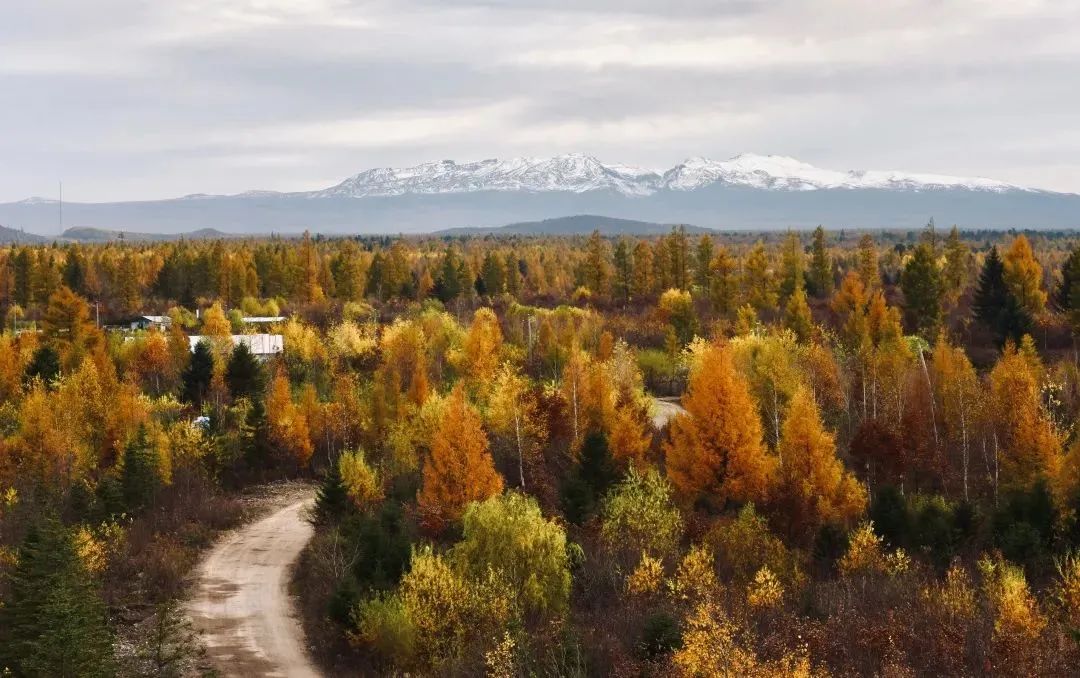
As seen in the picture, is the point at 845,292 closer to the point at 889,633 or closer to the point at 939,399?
the point at 939,399

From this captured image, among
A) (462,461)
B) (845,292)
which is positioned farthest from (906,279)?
(462,461)

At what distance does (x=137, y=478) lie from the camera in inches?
1966

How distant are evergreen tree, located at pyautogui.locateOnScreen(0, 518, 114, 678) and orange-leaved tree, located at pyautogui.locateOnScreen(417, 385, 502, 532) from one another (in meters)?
14.8

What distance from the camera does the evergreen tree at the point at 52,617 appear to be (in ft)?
89.0

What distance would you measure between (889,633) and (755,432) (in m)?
17.5

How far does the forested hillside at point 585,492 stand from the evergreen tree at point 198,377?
0.21m

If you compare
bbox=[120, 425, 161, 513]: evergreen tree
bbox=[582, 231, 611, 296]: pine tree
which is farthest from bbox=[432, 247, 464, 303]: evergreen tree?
bbox=[120, 425, 161, 513]: evergreen tree

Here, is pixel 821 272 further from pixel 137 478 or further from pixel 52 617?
pixel 52 617

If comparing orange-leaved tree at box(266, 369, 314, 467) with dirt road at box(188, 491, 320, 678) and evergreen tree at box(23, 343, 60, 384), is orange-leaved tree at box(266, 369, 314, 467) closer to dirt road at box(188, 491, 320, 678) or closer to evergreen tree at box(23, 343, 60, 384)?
dirt road at box(188, 491, 320, 678)

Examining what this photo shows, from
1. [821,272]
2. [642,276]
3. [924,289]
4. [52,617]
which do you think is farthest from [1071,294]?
[52,617]

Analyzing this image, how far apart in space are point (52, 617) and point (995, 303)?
249ft

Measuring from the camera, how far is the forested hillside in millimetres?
30141

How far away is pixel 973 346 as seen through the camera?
258ft

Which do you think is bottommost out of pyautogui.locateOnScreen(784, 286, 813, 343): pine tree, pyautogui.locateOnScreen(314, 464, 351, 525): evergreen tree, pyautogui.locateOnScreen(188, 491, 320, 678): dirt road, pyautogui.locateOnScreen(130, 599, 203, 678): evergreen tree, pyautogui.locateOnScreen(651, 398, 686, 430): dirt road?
pyautogui.locateOnScreen(188, 491, 320, 678): dirt road
